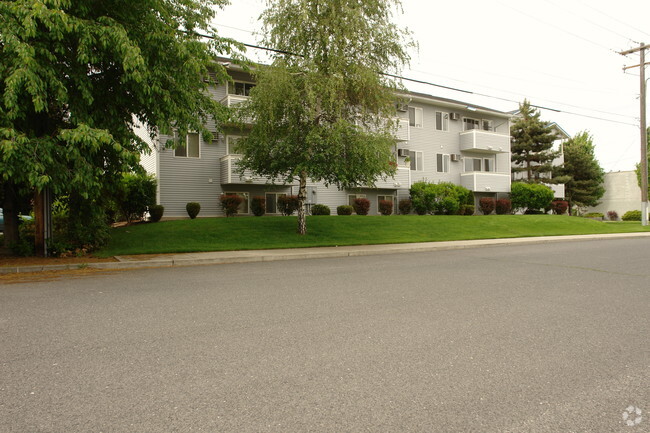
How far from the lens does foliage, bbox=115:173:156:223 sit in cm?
1950

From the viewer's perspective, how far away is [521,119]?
42906 mm

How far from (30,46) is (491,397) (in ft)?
34.0

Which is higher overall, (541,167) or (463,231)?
(541,167)

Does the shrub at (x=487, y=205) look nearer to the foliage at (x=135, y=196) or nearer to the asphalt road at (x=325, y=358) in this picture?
the foliage at (x=135, y=196)

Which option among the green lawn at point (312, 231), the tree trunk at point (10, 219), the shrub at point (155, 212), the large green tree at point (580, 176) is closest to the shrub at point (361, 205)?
the green lawn at point (312, 231)

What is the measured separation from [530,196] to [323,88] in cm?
2434

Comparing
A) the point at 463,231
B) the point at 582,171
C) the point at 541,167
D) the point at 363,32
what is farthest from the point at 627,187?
the point at 363,32

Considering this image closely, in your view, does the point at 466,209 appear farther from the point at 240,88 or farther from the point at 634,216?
the point at 634,216

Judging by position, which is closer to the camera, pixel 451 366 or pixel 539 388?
pixel 539 388

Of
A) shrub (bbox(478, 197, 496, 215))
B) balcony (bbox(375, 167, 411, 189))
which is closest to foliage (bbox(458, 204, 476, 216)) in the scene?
shrub (bbox(478, 197, 496, 215))

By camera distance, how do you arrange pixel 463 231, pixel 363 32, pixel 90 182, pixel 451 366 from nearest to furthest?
1. pixel 451 366
2. pixel 90 182
3. pixel 363 32
4. pixel 463 231

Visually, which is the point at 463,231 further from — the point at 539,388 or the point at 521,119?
the point at 521,119

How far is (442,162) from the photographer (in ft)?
109

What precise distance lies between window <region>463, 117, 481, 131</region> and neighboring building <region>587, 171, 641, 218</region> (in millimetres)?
29172
